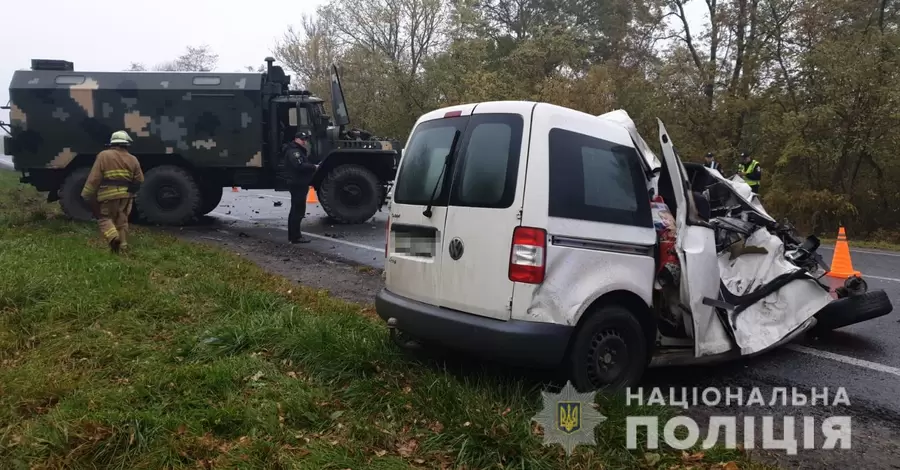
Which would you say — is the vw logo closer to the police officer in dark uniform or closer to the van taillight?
the van taillight

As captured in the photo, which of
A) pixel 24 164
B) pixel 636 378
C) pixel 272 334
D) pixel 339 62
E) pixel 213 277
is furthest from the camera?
pixel 339 62

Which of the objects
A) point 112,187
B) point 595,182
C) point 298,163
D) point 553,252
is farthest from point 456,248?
point 298,163

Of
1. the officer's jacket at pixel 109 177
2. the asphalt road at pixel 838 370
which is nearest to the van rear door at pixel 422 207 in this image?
the asphalt road at pixel 838 370

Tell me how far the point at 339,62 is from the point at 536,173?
27.6m

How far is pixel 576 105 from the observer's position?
18.1 meters

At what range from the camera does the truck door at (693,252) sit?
3.97m

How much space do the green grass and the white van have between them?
347mm

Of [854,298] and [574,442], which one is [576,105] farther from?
[574,442]

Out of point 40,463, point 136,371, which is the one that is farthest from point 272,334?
point 40,463

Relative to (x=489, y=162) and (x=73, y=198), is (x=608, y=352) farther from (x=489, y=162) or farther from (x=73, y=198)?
(x=73, y=198)

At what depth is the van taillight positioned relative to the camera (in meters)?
3.35

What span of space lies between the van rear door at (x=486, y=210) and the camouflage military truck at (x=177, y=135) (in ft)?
26.2

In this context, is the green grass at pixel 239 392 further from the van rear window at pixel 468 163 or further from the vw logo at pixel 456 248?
the van rear window at pixel 468 163

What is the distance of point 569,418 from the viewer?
Answer: 10.5 ft
